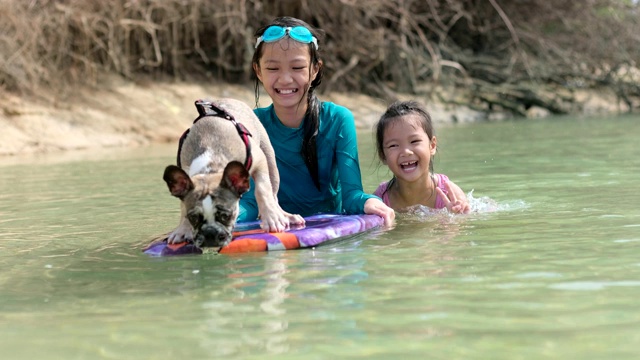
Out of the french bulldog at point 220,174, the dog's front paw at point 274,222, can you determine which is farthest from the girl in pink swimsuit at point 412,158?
the dog's front paw at point 274,222

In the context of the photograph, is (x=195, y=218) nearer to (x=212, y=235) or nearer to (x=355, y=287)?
(x=212, y=235)

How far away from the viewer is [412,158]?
6.53 metres

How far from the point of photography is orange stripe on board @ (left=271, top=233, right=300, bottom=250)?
4988 millimetres

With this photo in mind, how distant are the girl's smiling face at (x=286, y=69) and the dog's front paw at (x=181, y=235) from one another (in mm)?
1403

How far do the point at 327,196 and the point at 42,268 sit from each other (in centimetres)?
241

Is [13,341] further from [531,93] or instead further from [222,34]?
[531,93]

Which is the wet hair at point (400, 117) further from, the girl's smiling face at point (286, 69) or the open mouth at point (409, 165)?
the girl's smiling face at point (286, 69)

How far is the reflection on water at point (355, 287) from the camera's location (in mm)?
3074

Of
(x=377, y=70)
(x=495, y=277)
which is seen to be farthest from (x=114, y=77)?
(x=495, y=277)

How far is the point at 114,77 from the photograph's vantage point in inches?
683

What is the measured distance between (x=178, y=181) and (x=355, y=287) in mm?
1318

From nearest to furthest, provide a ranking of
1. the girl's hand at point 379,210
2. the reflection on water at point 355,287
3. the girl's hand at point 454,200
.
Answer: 1. the reflection on water at point 355,287
2. the girl's hand at point 379,210
3. the girl's hand at point 454,200

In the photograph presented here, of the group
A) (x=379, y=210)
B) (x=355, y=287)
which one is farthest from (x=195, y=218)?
(x=379, y=210)

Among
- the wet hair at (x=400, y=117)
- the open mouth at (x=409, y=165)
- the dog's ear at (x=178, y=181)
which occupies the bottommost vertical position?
the open mouth at (x=409, y=165)
